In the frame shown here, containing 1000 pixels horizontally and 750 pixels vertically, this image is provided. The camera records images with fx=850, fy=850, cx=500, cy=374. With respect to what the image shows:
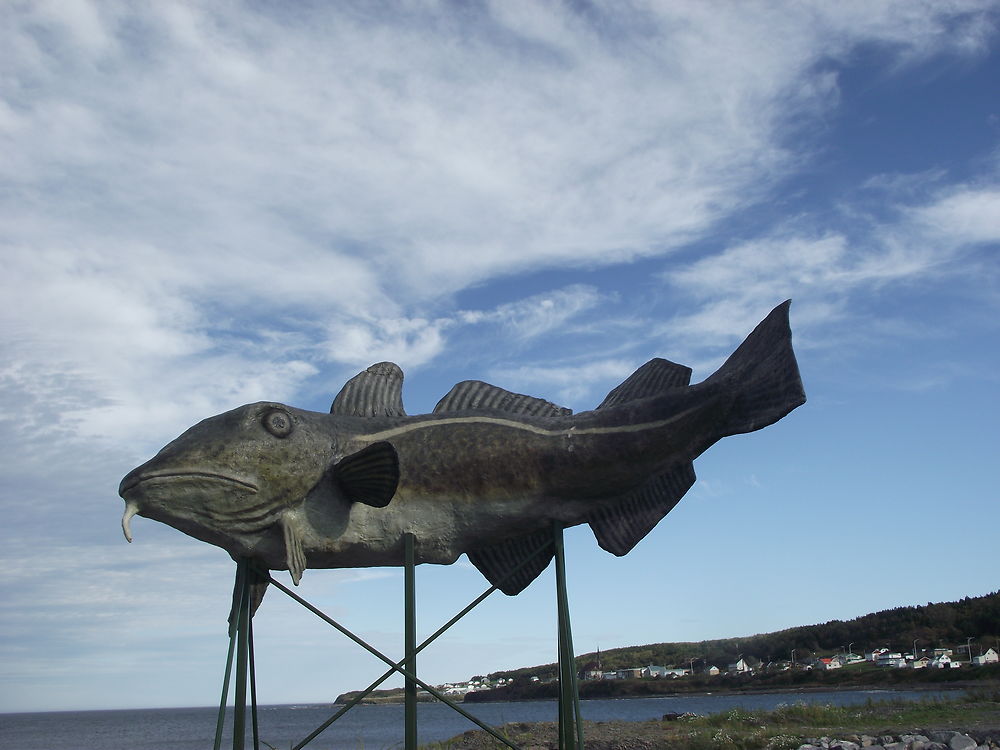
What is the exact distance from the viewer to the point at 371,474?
6.73 metres

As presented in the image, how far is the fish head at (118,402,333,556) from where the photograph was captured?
21.6 ft

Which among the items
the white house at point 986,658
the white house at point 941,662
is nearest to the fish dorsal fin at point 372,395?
the white house at point 986,658

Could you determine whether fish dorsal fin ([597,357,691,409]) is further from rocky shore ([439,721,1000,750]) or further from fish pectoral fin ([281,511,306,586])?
rocky shore ([439,721,1000,750])

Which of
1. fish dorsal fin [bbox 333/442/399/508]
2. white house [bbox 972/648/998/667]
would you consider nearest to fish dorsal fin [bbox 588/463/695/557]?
fish dorsal fin [bbox 333/442/399/508]

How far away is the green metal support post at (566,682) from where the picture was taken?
686cm

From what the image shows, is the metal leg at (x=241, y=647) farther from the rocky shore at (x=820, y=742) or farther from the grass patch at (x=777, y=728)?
the grass patch at (x=777, y=728)

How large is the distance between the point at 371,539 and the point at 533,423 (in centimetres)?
168

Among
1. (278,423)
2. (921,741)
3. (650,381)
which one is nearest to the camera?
(278,423)

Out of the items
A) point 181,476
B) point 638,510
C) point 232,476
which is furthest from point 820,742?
point 181,476

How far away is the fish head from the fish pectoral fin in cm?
9

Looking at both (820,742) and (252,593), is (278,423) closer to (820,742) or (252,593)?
(252,593)

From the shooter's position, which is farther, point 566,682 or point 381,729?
point 381,729

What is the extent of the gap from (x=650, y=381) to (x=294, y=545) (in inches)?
135

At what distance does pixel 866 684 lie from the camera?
63625 mm
